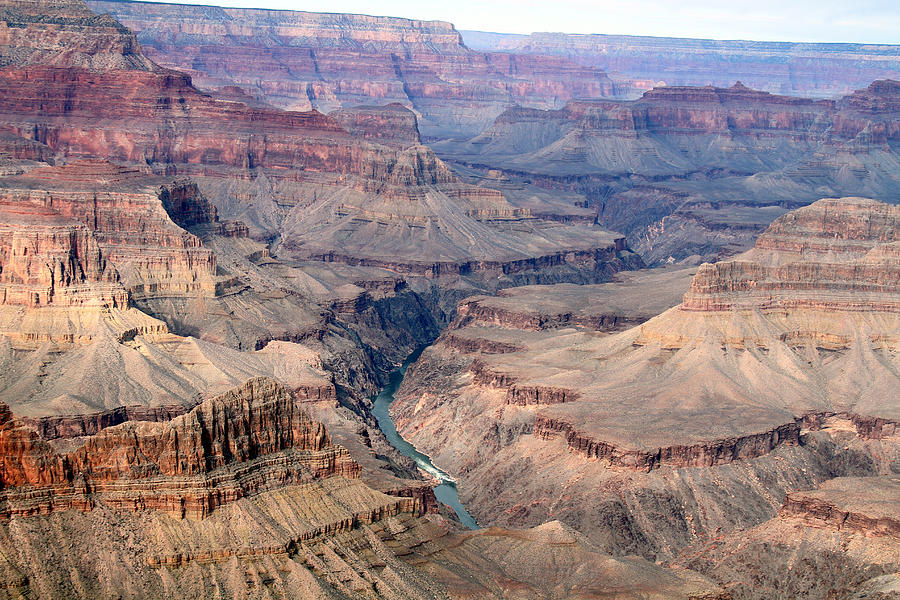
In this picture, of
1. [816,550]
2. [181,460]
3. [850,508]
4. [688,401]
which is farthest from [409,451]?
[181,460]

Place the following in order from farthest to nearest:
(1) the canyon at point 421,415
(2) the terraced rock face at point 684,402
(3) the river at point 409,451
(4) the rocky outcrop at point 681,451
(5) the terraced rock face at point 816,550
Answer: (3) the river at point 409,451, (4) the rocky outcrop at point 681,451, (2) the terraced rock face at point 684,402, (5) the terraced rock face at point 816,550, (1) the canyon at point 421,415

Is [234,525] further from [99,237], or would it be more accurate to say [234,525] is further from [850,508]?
[99,237]

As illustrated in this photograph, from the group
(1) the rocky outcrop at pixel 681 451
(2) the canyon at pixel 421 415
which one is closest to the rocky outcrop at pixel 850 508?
(2) the canyon at pixel 421 415

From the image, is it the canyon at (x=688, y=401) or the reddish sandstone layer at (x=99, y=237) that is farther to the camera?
the reddish sandstone layer at (x=99, y=237)

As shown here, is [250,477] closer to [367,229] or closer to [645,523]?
[645,523]

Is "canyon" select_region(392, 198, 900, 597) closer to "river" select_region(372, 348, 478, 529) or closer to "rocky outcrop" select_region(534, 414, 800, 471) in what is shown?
"rocky outcrop" select_region(534, 414, 800, 471)

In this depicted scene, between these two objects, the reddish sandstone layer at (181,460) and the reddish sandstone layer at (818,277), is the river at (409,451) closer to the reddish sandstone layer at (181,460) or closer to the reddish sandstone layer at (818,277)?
the reddish sandstone layer at (818,277)
